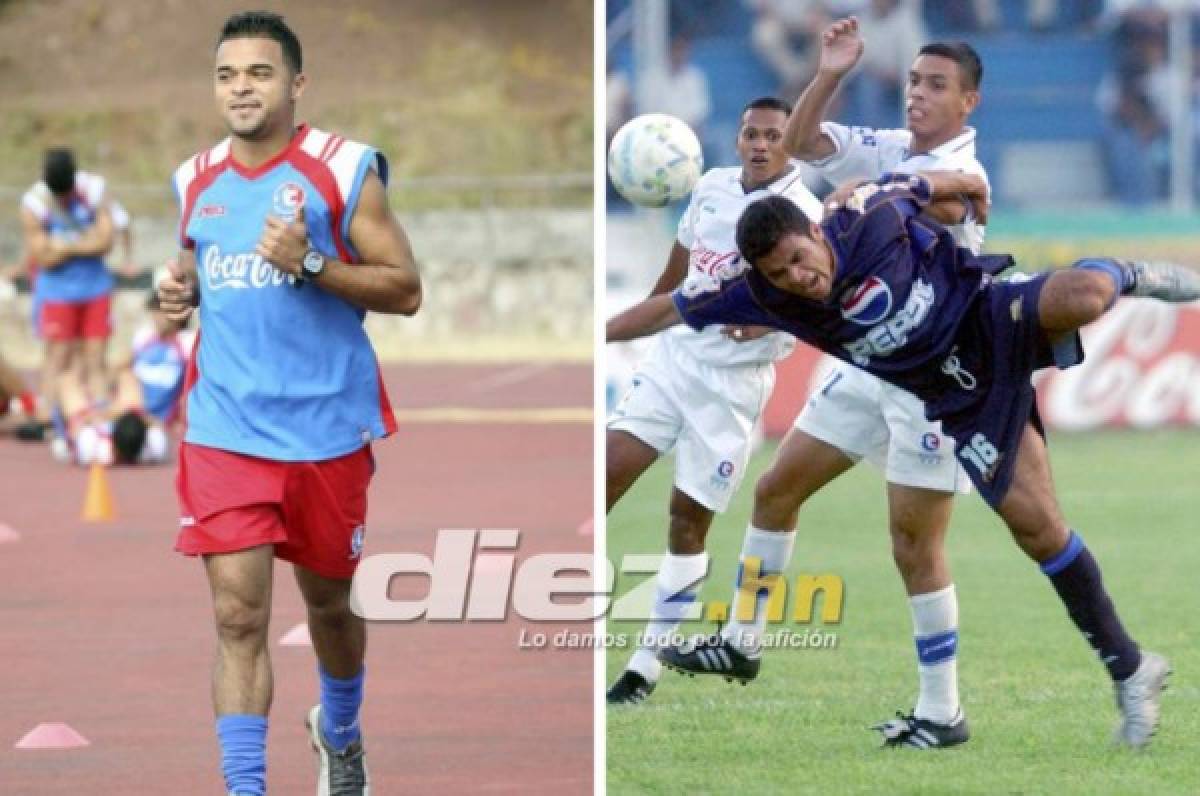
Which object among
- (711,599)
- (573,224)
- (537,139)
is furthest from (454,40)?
(711,599)

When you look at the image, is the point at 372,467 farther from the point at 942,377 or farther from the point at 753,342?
the point at 753,342

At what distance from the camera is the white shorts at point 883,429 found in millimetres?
7934

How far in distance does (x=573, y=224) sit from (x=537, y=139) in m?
6.75

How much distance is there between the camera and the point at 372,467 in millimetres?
6867

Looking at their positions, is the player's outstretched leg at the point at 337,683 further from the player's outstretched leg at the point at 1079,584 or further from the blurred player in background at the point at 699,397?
the player's outstretched leg at the point at 1079,584

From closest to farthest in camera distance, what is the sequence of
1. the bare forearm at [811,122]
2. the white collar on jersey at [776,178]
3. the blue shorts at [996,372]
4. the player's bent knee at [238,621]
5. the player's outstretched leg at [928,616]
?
the player's bent knee at [238,621], the blue shorts at [996,372], the player's outstretched leg at [928,616], the bare forearm at [811,122], the white collar on jersey at [776,178]

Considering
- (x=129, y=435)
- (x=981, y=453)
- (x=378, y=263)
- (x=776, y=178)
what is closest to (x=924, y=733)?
(x=981, y=453)

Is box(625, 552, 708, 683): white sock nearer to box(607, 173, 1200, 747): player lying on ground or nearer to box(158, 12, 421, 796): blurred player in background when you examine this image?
box(607, 173, 1200, 747): player lying on ground

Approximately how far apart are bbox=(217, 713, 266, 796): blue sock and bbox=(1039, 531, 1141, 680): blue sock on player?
8.24ft

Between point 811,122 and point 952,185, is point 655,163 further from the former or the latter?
point 952,185

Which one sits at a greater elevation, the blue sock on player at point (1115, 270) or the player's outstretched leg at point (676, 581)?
the blue sock on player at point (1115, 270)

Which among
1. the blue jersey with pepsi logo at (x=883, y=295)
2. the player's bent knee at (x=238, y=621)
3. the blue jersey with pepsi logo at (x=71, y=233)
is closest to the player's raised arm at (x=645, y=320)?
the blue jersey with pepsi logo at (x=883, y=295)

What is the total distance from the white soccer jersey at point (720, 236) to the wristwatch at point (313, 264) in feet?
8.42

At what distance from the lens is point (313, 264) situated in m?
6.33
